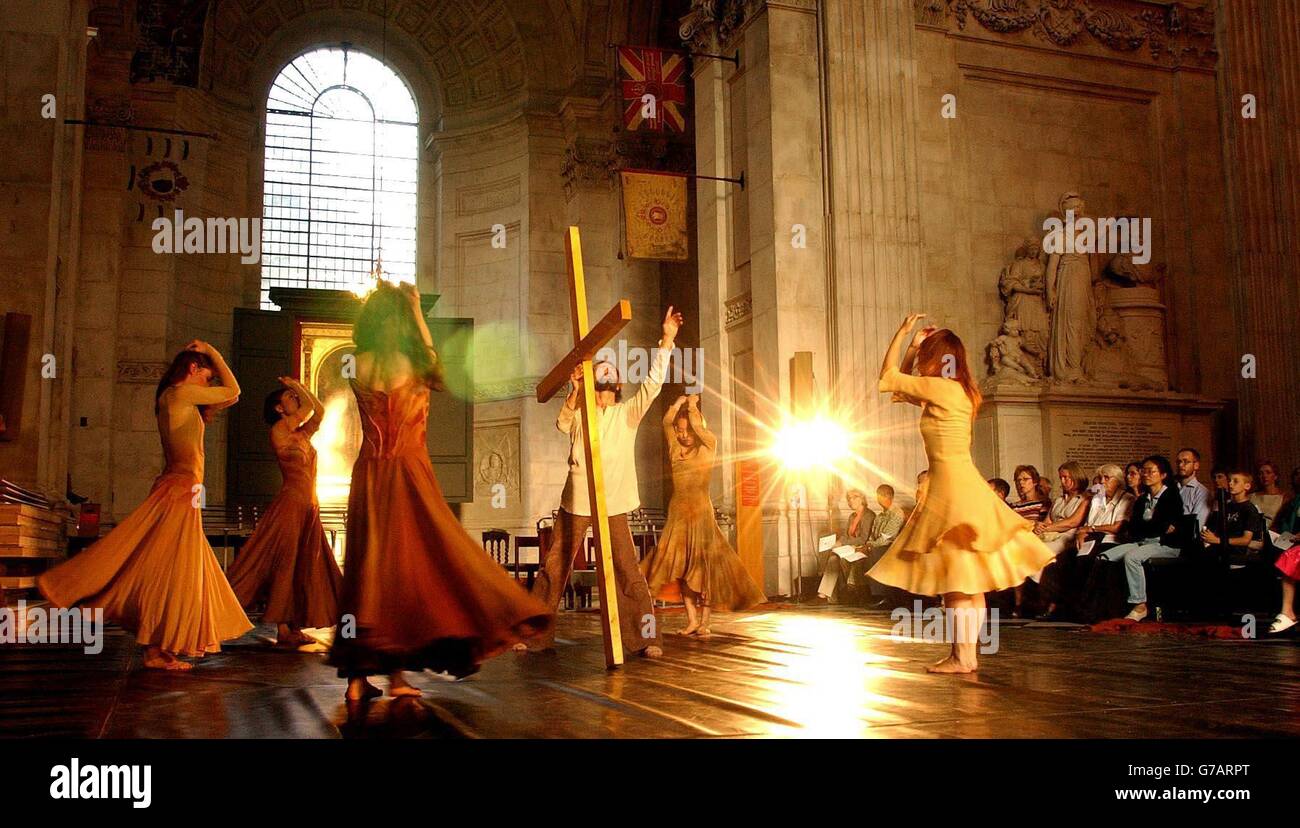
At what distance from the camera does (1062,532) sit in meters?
11.2

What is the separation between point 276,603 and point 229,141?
17.6 m

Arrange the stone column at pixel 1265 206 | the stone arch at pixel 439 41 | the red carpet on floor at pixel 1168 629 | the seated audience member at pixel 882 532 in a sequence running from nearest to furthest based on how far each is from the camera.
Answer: the red carpet on floor at pixel 1168 629, the seated audience member at pixel 882 532, the stone column at pixel 1265 206, the stone arch at pixel 439 41

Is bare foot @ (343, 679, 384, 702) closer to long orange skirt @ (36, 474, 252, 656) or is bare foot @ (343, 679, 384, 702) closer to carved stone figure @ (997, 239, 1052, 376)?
long orange skirt @ (36, 474, 252, 656)

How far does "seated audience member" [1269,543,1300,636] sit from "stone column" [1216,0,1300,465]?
8228 millimetres

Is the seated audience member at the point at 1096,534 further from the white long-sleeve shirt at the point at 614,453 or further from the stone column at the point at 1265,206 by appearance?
the stone column at the point at 1265,206

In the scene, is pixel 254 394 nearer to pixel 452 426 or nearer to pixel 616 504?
pixel 452 426

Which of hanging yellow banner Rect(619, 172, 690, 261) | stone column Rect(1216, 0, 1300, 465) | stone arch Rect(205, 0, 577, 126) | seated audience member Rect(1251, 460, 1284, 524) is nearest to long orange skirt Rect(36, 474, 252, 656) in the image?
seated audience member Rect(1251, 460, 1284, 524)

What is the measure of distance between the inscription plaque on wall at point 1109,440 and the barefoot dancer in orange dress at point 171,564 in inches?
451

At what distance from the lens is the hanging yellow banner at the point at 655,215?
16.9 meters

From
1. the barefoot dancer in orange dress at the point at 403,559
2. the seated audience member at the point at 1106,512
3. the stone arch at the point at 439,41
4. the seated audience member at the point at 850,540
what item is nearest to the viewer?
the barefoot dancer in orange dress at the point at 403,559

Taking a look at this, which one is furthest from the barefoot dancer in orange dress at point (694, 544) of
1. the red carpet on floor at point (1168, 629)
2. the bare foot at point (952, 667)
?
the red carpet on floor at point (1168, 629)

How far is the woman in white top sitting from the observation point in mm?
10945
